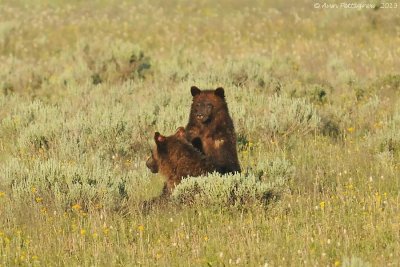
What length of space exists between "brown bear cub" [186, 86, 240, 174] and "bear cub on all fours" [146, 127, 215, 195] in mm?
218

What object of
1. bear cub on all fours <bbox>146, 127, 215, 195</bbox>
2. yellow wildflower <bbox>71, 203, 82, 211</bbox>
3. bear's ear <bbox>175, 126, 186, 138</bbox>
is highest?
bear's ear <bbox>175, 126, 186, 138</bbox>

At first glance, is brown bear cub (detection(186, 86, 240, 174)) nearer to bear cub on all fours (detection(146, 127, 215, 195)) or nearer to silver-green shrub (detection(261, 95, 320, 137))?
bear cub on all fours (detection(146, 127, 215, 195))

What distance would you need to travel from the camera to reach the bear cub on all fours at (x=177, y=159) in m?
8.33

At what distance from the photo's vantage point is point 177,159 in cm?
835

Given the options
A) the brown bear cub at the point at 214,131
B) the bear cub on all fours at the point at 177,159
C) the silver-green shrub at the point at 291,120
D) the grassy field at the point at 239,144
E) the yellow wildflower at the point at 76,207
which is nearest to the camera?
the grassy field at the point at 239,144

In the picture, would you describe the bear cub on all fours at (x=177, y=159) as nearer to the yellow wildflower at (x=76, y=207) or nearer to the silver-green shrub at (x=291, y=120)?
the yellow wildflower at (x=76, y=207)

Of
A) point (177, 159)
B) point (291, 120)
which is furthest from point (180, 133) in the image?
point (291, 120)

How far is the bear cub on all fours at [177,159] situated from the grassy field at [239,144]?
36 centimetres

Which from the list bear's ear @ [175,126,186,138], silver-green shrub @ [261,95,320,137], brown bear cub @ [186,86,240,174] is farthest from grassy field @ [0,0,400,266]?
bear's ear @ [175,126,186,138]

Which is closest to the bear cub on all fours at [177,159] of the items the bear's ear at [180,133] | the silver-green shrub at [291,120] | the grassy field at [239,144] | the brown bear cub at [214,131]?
the bear's ear at [180,133]

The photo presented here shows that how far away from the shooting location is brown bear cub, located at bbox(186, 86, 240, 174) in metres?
8.67

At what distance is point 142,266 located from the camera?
6445mm

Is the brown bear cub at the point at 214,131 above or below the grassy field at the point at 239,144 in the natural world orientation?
above

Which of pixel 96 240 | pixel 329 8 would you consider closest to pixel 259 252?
pixel 96 240
